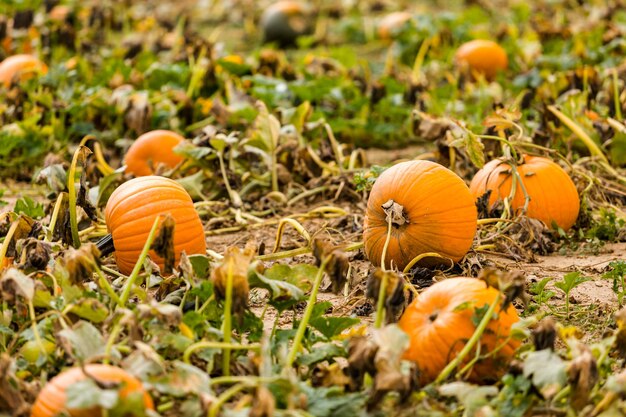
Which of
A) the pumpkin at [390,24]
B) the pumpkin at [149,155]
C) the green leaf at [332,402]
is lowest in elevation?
the pumpkin at [390,24]

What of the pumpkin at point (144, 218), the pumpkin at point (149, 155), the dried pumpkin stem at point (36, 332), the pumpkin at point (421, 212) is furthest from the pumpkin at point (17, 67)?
the dried pumpkin stem at point (36, 332)

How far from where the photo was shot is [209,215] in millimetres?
4922

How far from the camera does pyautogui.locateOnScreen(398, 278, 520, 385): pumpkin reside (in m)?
2.92

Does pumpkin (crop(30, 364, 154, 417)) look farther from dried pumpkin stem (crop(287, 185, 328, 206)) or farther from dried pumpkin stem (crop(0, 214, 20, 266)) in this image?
dried pumpkin stem (crop(287, 185, 328, 206))

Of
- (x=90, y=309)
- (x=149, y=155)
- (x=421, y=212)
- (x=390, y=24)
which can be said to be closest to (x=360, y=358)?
(x=90, y=309)

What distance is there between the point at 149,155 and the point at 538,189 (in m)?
1.89

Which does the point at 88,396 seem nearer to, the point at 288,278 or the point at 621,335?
the point at 288,278

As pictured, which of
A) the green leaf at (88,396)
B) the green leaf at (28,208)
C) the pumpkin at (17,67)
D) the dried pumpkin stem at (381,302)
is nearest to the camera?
the green leaf at (88,396)

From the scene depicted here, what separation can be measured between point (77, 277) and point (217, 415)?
60 cm

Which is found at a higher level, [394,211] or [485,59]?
[394,211]

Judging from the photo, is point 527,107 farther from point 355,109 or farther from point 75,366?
point 75,366

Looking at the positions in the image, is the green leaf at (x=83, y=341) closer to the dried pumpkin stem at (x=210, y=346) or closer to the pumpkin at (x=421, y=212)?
the dried pumpkin stem at (x=210, y=346)

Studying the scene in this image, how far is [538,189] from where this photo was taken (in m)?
4.33

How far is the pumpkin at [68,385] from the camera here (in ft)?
8.29
